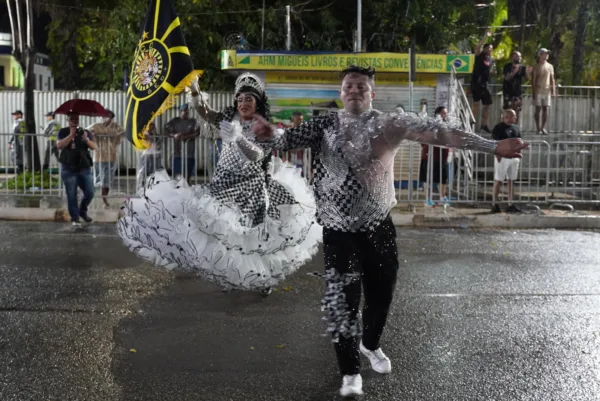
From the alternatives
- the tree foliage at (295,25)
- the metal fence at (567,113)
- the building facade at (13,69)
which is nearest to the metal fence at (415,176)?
the metal fence at (567,113)

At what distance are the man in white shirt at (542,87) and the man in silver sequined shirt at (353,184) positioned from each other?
14.3 meters

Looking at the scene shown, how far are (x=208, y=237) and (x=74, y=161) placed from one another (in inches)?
244

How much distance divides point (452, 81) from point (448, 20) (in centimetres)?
662

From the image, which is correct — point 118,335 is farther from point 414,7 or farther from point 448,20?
point 448,20

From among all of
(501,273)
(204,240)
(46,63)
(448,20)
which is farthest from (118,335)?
(46,63)

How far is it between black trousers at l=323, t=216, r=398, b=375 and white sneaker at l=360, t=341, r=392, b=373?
0.20 meters

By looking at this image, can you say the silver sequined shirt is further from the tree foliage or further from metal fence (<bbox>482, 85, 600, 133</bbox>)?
metal fence (<bbox>482, 85, 600, 133</bbox>)

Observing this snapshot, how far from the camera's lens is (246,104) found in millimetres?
6324

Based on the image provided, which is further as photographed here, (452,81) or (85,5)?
(85,5)

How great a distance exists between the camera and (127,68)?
21578 mm

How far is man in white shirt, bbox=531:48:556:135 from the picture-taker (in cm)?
1762

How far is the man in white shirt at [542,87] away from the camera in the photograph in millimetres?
17625

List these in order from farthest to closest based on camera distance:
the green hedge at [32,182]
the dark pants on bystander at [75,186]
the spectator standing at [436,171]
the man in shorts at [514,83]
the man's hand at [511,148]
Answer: the man in shorts at [514,83] < the green hedge at [32,182] < the spectator standing at [436,171] < the dark pants on bystander at [75,186] < the man's hand at [511,148]

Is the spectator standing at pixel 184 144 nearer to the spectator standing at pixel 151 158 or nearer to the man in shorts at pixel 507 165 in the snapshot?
the spectator standing at pixel 151 158
